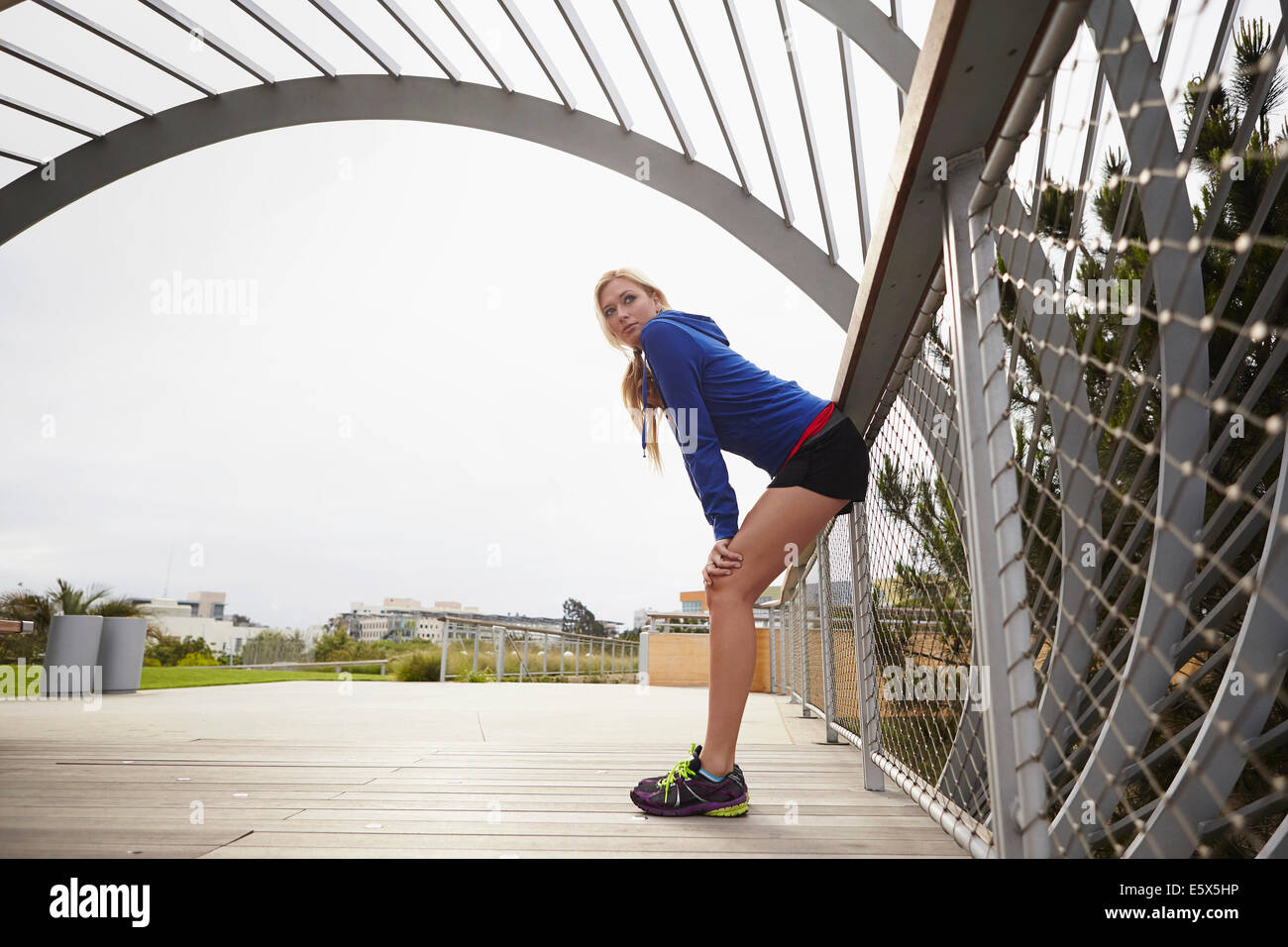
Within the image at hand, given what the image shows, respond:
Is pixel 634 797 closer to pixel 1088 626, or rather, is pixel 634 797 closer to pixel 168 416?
pixel 1088 626

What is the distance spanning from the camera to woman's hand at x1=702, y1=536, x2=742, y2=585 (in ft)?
4.88

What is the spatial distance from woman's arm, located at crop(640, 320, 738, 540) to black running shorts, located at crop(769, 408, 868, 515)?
0.12 metres

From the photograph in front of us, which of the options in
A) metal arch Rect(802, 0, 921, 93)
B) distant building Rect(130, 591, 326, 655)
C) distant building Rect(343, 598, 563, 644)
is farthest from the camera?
distant building Rect(130, 591, 326, 655)

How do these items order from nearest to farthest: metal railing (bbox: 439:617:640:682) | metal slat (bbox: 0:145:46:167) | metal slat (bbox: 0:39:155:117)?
metal slat (bbox: 0:39:155:117), metal slat (bbox: 0:145:46:167), metal railing (bbox: 439:617:640:682)

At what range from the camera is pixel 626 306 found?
2.00m

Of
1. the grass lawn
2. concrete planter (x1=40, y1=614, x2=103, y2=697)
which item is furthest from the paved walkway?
the grass lawn

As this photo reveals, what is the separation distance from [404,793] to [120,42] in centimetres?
696

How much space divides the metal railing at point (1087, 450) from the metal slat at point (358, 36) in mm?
6222

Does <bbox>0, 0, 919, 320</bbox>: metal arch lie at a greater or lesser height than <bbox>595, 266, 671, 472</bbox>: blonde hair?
greater

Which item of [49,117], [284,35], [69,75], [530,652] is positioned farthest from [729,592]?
[49,117]

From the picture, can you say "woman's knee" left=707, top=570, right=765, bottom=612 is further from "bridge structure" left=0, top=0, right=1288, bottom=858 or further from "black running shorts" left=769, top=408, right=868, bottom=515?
"bridge structure" left=0, top=0, right=1288, bottom=858

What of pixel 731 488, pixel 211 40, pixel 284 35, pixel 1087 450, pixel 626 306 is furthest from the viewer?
pixel 284 35

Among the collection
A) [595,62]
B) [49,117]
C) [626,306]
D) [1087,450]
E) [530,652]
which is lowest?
[530,652]

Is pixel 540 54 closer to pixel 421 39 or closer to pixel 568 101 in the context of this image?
pixel 568 101
